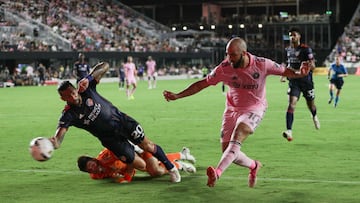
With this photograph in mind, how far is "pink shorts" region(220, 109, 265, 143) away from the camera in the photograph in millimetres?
9391

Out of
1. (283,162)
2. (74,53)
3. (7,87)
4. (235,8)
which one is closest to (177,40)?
(235,8)

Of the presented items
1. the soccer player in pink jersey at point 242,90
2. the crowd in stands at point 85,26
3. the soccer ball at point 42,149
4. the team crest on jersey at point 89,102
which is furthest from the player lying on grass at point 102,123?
the crowd in stands at point 85,26

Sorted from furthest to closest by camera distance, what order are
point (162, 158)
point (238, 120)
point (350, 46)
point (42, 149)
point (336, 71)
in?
point (350, 46), point (336, 71), point (162, 158), point (238, 120), point (42, 149)

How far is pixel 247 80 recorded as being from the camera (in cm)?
945

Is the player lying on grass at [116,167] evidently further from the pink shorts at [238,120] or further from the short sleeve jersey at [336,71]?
the short sleeve jersey at [336,71]

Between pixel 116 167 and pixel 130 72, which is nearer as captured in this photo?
pixel 116 167

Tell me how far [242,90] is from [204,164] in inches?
110

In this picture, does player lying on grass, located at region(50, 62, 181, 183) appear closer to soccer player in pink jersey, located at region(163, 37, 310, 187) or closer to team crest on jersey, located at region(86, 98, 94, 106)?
team crest on jersey, located at region(86, 98, 94, 106)

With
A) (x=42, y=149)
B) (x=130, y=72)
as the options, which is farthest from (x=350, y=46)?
(x=42, y=149)

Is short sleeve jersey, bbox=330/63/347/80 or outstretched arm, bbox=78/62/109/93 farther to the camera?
short sleeve jersey, bbox=330/63/347/80

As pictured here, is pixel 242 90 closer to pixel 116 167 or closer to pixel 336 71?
pixel 116 167

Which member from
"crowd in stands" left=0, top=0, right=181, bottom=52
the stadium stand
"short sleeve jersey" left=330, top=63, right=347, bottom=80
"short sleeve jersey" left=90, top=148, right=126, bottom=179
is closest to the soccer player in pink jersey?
"short sleeve jersey" left=90, top=148, right=126, bottom=179

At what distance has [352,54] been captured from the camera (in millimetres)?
73000

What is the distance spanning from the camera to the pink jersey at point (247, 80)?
9438 mm
